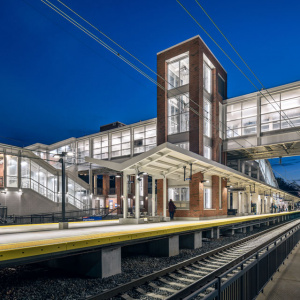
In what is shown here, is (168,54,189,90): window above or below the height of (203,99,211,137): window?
above

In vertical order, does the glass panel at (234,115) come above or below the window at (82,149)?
above

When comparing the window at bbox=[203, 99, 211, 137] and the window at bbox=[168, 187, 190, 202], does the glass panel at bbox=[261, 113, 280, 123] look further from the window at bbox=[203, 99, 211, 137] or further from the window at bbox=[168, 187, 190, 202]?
the window at bbox=[168, 187, 190, 202]

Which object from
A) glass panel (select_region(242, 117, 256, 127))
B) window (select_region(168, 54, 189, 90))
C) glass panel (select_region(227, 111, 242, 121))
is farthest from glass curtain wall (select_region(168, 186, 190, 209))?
glass panel (select_region(227, 111, 242, 121))

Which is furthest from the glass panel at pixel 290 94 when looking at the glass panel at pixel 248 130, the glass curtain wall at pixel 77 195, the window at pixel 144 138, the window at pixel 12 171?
A: the glass curtain wall at pixel 77 195

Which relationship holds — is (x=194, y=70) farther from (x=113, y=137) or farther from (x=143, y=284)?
(x=143, y=284)

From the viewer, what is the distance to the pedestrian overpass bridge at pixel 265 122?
2650 cm

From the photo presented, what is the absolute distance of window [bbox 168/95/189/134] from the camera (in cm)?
2805

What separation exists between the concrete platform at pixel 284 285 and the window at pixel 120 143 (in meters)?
32.1

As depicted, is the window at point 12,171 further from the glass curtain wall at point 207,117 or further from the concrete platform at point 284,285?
the concrete platform at point 284,285

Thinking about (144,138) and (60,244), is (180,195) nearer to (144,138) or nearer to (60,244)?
(144,138)

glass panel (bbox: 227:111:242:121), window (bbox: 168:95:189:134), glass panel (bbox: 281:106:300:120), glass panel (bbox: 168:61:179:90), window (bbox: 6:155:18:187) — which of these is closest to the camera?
glass panel (bbox: 281:106:300:120)

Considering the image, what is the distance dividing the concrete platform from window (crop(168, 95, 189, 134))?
64.8ft

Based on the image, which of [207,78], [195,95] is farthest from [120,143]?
[195,95]

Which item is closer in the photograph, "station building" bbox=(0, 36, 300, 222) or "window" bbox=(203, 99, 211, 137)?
"station building" bbox=(0, 36, 300, 222)
